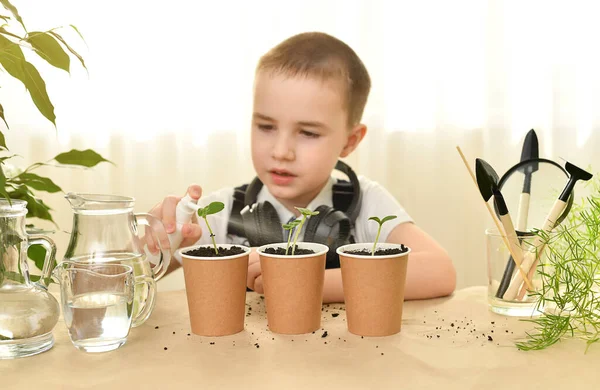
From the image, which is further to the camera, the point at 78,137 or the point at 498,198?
the point at 78,137

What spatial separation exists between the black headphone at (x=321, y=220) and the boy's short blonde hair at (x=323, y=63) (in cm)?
17

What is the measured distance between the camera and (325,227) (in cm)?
130

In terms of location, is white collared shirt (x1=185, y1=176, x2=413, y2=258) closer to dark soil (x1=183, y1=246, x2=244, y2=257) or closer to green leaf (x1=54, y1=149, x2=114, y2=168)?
green leaf (x1=54, y1=149, x2=114, y2=168)

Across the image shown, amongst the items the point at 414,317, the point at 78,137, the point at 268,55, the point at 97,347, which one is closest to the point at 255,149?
the point at 268,55

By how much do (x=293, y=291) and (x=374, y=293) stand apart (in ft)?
0.35

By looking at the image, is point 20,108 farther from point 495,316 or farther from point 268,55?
point 495,316

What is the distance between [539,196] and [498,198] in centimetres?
14

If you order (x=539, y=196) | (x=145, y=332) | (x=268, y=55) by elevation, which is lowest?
(x=145, y=332)

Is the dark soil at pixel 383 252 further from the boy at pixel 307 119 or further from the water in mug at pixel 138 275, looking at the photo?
the boy at pixel 307 119

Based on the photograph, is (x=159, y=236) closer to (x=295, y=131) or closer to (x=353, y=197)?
(x=295, y=131)

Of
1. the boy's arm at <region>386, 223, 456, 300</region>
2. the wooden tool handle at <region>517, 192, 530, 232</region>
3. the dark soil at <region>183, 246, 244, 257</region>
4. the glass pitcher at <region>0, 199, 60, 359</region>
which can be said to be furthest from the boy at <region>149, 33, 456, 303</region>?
the glass pitcher at <region>0, 199, 60, 359</region>

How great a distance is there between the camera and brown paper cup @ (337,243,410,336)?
0.79 meters

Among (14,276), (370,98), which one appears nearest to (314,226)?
(14,276)

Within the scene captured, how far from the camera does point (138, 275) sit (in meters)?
0.80
